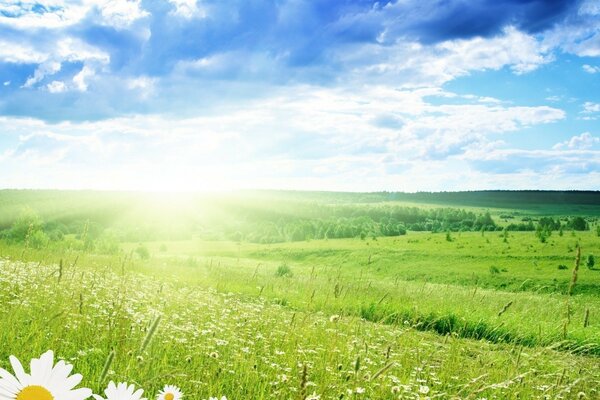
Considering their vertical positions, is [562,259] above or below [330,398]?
below

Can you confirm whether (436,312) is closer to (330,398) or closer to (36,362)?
(330,398)

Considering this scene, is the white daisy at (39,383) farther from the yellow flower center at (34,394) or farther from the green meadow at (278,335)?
the green meadow at (278,335)

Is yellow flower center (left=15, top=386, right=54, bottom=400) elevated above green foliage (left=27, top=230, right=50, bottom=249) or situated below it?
above

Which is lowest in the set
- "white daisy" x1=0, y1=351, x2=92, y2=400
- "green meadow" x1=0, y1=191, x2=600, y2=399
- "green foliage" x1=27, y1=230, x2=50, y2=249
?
"green foliage" x1=27, y1=230, x2=50, y2=249

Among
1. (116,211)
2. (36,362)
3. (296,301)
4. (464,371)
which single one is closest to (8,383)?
(36,362)

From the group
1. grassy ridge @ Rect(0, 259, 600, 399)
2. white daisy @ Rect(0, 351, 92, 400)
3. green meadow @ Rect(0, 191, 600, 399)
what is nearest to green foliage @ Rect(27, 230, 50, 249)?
green meadow @ Rect(0, 191, 600, 399)

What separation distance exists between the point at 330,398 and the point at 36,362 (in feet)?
15.2

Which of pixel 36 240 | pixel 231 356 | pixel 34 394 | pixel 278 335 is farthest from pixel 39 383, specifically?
pixel 36 240

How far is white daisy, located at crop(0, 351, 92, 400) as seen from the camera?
37.4 inches

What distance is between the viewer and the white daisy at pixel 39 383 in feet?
3.12

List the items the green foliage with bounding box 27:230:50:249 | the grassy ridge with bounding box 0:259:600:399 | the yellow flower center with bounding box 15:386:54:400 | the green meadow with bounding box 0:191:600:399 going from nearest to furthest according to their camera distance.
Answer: the yellow flower center with bounding box 15:386:54:400 → the grassy ridge with bounding box 0:259:600:399 → the green meadow with bounding box 0:191:600:399 → the green foliage with bounding box 27:230:50:249

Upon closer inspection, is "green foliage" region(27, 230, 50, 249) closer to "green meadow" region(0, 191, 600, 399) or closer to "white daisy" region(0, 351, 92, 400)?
"green meadow" region(0, 191, 600, 399)

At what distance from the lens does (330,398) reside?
5312 mm

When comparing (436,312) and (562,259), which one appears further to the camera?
(562,259)
